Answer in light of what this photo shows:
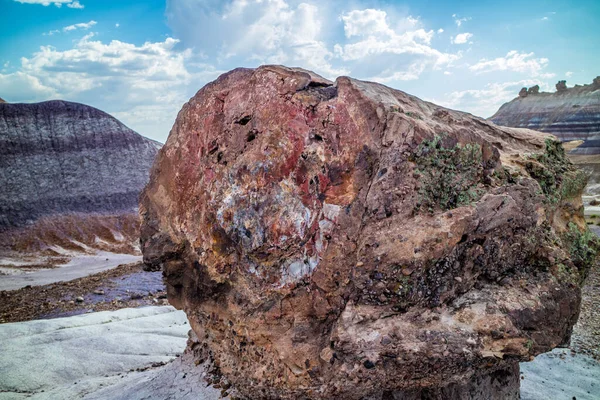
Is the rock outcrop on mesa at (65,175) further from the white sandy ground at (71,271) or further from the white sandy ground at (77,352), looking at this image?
the white sandy ground at (77,352)

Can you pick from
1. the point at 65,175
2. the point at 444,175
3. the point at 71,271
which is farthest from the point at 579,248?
the point at 65,175

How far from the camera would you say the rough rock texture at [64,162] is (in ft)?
81.1

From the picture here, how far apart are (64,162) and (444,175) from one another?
93.8 ft

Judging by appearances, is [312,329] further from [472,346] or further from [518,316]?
[518,316]

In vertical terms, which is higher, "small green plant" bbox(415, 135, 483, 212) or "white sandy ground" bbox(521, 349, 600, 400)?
"small green plant" bbox(415, 135, 483, 212)

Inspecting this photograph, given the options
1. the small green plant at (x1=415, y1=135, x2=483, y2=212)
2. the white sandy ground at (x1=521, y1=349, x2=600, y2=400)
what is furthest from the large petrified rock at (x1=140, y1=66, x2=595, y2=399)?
the white sandy ground at (x1=521, y1=349, x2=600, y2=400)

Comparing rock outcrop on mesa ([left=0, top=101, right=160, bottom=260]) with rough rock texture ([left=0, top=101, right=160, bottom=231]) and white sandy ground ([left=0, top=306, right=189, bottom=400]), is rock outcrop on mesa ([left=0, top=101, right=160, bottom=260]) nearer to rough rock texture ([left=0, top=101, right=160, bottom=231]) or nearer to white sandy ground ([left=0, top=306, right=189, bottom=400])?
rough rock texture ([left=0, top=101, right=160, bottom=231])

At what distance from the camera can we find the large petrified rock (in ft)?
8.99

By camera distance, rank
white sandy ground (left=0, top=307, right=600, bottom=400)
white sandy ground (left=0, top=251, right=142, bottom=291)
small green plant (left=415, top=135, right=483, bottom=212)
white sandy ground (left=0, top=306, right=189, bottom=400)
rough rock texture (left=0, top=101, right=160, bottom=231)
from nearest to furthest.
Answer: small green plant (left=415, top=135, right=483, bottom=212)
white sandy ground (left=0, top=307, right=600, bottom=400)
white sandy ground (left=0, top=306, right=189, bottom=400)
white sandy ground (left=0, top=251, right=142, bottom=291)
rough rock texture (left=0, top=101, right=160, bottom=231)

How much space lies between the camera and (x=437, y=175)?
2982 millimetres

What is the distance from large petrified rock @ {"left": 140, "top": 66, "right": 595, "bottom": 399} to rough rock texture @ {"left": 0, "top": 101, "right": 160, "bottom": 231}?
81.2 ft

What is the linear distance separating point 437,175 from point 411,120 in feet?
1.41

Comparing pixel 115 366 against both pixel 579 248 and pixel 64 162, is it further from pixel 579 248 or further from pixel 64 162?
pixel 64 162

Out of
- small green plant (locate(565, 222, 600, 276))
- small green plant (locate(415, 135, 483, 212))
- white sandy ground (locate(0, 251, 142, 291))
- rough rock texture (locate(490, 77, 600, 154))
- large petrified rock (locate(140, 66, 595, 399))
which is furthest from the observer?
rough rock texture (locate(490, 77, 600, 154))
